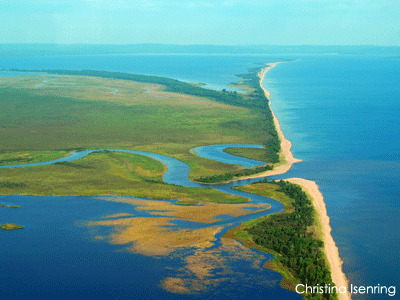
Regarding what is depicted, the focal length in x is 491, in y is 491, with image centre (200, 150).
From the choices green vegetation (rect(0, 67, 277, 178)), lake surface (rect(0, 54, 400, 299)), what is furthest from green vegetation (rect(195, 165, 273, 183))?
lake surface (rect(0, 54, 400, 299))

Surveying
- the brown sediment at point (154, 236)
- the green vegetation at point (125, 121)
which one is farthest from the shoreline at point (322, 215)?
the brown sediment at point (154, 236)

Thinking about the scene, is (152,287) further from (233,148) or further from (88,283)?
(233,148)

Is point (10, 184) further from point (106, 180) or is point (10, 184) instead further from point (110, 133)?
point (110, 133)

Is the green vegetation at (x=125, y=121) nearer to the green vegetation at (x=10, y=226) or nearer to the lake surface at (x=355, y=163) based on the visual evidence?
the lake surface at (x=355, y=163)

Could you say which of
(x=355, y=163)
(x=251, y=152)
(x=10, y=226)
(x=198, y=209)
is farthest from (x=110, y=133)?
(x=10, y=226)

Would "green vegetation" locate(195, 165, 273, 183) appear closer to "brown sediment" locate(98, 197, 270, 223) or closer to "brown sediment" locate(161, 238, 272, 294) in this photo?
"brown sediment" locate(98, 197, 270, 223)
